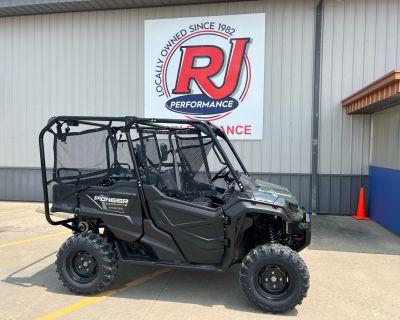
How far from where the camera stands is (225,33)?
9.97m

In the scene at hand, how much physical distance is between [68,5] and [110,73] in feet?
6.96

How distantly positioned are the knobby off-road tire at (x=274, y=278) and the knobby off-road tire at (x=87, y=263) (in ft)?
5.02

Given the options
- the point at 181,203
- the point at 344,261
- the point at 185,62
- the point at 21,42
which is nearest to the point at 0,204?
the point at 21,42

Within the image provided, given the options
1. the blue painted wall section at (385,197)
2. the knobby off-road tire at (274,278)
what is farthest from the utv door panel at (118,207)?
the blue painted wall section at (385,197)

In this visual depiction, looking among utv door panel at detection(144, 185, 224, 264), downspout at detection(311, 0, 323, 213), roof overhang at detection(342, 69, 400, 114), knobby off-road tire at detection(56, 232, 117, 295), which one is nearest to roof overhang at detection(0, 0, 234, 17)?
downspout at detection(311, 0, 323, 213)

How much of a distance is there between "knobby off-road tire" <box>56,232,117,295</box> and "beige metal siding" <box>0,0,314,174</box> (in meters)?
6.22

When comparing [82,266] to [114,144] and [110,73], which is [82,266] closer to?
[114,144]

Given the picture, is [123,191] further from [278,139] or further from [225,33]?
[225,33]

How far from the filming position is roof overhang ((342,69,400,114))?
617cm

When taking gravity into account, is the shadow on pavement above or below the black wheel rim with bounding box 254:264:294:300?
below

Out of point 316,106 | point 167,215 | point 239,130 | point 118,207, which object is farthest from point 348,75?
point 118,207

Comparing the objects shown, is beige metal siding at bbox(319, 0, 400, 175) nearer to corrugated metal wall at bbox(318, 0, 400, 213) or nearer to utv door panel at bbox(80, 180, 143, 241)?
corrugated metal wall at bbox(318, 0, 400, 213)

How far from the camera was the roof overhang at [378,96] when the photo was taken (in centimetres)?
617

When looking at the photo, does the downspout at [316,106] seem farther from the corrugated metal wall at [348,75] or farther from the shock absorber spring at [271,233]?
the shock absorber spring at [271,233]
